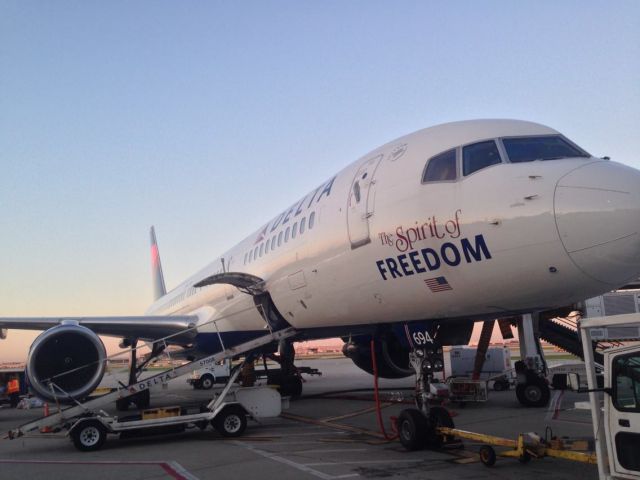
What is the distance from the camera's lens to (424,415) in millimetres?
7652

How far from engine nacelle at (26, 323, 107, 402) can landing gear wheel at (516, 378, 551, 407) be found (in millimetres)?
8850

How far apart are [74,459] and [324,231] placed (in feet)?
16.5

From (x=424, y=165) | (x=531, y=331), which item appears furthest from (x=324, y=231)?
(x=531, y=331)

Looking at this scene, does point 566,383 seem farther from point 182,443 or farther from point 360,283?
point 182,443

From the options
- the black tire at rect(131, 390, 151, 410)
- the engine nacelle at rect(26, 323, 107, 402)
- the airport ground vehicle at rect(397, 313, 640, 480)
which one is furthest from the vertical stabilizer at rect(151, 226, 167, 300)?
the airport ground vehicle at rect(397, 313, 640, 480)

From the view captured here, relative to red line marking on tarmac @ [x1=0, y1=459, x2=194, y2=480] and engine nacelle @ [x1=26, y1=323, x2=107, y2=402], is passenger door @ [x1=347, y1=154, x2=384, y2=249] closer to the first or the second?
red line marking on tarmac @ [x1=0, y1=459, x2=194, y2=480]

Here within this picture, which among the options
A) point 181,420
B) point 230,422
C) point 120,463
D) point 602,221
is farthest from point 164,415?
Answer: point 602,221

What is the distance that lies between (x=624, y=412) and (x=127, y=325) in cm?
1244

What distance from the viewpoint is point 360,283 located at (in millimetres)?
8148

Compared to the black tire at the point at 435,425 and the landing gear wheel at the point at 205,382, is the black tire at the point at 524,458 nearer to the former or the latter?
the black tire at the point at 435,425

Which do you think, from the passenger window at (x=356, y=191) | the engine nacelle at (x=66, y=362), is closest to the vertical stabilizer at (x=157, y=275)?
the engine nacelle at (x=66, y=362)

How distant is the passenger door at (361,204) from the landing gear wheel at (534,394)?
275 inches

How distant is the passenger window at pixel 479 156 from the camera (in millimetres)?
6832

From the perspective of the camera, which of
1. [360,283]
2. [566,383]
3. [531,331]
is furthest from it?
[531,331]
